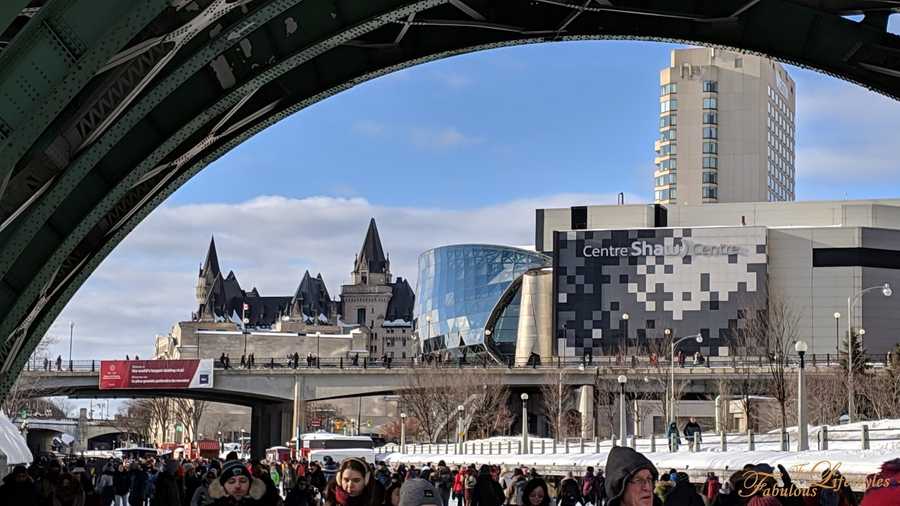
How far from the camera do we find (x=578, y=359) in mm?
126188

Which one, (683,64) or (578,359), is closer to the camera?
(578,359)

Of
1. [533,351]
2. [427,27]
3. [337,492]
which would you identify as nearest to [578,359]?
[533,351]

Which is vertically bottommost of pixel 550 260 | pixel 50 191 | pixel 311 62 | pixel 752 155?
pixel 50 191

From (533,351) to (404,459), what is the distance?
2296 inches

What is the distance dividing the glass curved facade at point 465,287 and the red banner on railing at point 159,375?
4401 centimetres

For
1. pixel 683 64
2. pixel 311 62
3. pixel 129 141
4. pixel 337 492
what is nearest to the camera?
pixel 337 492

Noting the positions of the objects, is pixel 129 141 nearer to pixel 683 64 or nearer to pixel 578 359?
pixel 578 359

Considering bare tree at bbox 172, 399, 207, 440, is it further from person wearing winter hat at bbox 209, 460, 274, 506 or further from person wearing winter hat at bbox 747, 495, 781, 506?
person wearing winter hat at bbox 747, 495, 781, 506

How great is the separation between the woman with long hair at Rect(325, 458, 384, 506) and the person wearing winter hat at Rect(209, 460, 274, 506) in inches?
20.6

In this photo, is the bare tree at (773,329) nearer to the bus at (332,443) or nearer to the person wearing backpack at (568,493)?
the bus at (332,443)

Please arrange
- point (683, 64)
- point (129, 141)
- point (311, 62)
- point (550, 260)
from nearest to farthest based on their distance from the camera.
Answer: point (129, 141), point (311, 62), point (550, 260), point (683, 64)

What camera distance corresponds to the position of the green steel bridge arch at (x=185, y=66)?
46.5ft

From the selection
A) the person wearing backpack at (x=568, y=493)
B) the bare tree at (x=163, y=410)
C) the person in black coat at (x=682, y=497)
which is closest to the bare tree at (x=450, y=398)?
the bare tree at (x=163, y=410)

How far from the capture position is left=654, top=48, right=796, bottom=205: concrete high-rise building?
185875 millimetres
